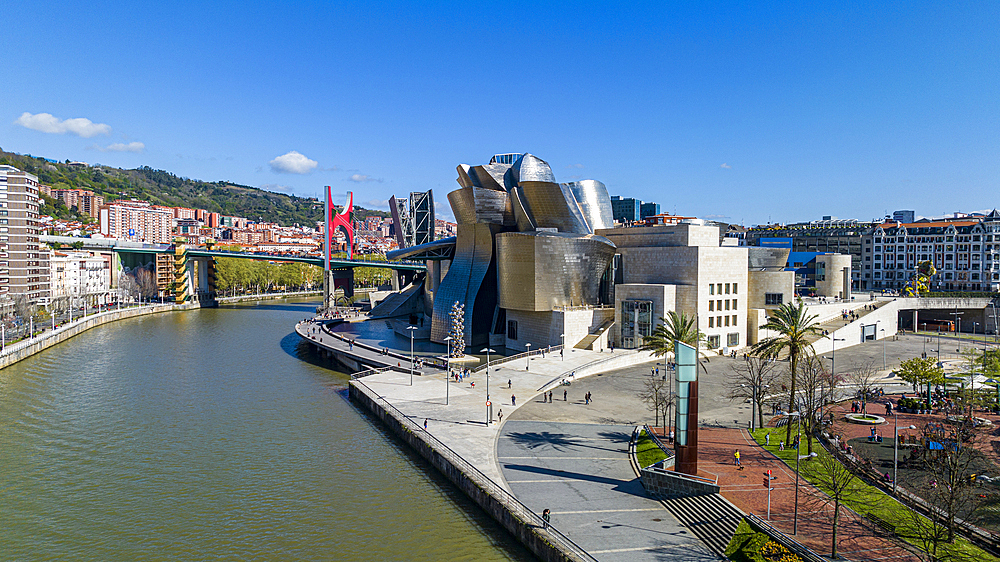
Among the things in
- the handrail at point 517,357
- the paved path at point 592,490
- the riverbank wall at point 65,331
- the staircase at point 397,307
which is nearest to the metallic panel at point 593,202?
the handrail at point 517,357

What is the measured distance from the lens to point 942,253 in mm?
90688

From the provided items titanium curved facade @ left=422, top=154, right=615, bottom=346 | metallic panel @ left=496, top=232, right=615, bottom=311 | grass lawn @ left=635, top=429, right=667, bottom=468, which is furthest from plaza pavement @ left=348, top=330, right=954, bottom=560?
titanium curved facade @ left=422, top=154, right=615, bottom=346

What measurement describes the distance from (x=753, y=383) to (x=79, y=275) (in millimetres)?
99948

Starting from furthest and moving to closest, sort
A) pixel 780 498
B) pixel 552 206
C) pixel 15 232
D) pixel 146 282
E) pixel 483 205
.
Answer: pixel 146 282, pixel 15 232, pixel 483 205, pixel 552 206, pixel 780 498

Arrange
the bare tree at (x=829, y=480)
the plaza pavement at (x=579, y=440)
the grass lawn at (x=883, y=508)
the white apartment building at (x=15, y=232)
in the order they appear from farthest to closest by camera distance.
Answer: the white apartment building at (x=15, y=232), the bare tree at (x=829, y=480), the plaza pavement at (x=579, y=440), the grass lawn at (x=883, y=508)

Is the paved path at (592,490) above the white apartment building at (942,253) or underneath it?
underneath

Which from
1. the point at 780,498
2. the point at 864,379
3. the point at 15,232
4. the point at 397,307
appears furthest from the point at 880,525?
the point at 15,232

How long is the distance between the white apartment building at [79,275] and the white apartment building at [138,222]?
227 ft

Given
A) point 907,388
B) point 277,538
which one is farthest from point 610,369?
point 277,538

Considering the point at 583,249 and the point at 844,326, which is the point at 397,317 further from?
the point at 844,326

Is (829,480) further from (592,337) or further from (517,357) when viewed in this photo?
(592,337)

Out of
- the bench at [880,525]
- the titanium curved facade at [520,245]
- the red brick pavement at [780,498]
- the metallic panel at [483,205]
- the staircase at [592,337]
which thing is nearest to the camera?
the red brick pavement at [780,498]

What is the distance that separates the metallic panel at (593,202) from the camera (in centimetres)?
5872

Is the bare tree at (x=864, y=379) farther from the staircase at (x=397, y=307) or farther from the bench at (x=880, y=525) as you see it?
the staircase at (x=397, y=307)
